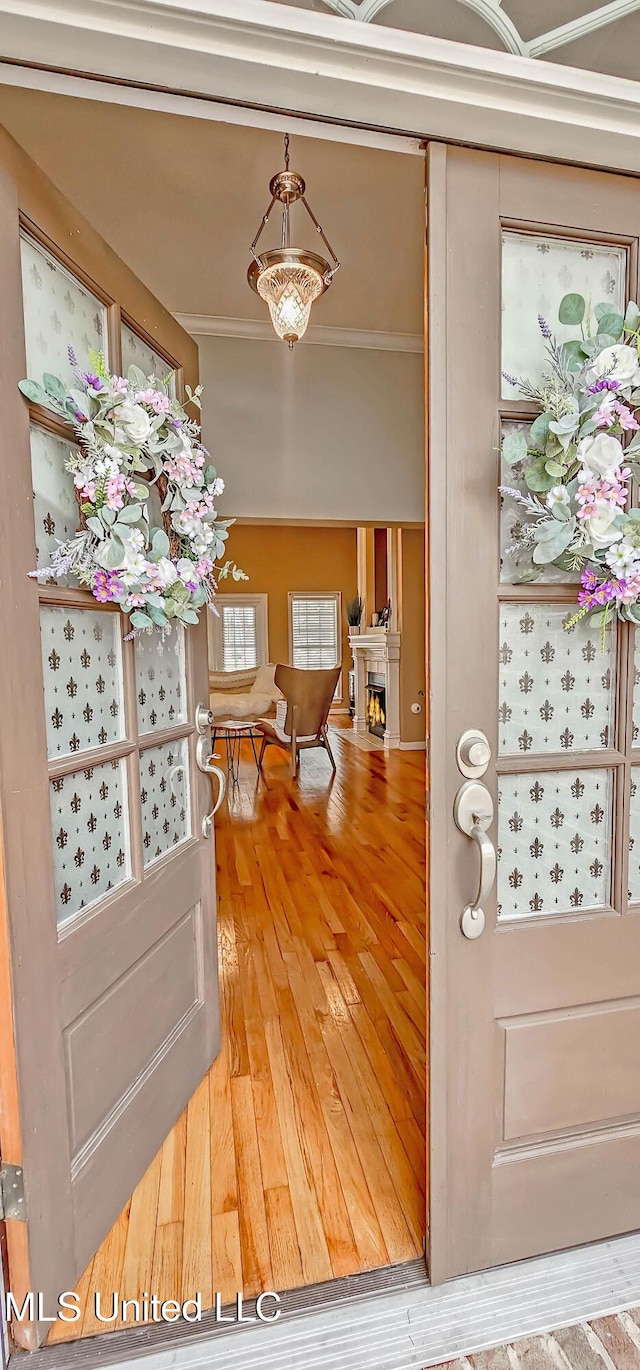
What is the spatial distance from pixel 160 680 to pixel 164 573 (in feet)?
1.34

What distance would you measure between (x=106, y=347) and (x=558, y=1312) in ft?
7.04

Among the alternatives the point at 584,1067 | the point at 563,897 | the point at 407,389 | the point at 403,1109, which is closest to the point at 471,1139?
the point at 584,1067

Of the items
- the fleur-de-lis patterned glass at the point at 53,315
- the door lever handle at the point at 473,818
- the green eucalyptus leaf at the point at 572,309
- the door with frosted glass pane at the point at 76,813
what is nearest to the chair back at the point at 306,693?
the door with frosted glass pane at the point at 76,813

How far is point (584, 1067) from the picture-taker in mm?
1243

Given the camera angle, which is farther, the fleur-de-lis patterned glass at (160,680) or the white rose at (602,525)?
the fleur-de-lis patterned glass at (160,680)

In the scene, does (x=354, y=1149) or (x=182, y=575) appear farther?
(x=354, y=1149)

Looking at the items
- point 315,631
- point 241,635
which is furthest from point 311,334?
point 315,631

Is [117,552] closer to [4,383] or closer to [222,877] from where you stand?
[4,383]

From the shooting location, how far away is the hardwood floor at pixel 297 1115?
1293 mm

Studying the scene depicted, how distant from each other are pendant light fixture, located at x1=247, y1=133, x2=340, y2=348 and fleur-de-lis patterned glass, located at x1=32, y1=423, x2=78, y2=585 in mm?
1586

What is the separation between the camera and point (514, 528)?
116 cm

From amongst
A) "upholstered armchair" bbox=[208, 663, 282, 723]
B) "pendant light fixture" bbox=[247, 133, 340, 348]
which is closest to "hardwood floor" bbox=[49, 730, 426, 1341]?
"pendant light fixture" bbox=[247, 133, 340, 348]

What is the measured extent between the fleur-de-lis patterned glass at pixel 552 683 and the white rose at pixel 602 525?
17 cm

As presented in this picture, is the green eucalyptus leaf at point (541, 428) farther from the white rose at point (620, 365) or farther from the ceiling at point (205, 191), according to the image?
the ceiling at point (205, 191)
